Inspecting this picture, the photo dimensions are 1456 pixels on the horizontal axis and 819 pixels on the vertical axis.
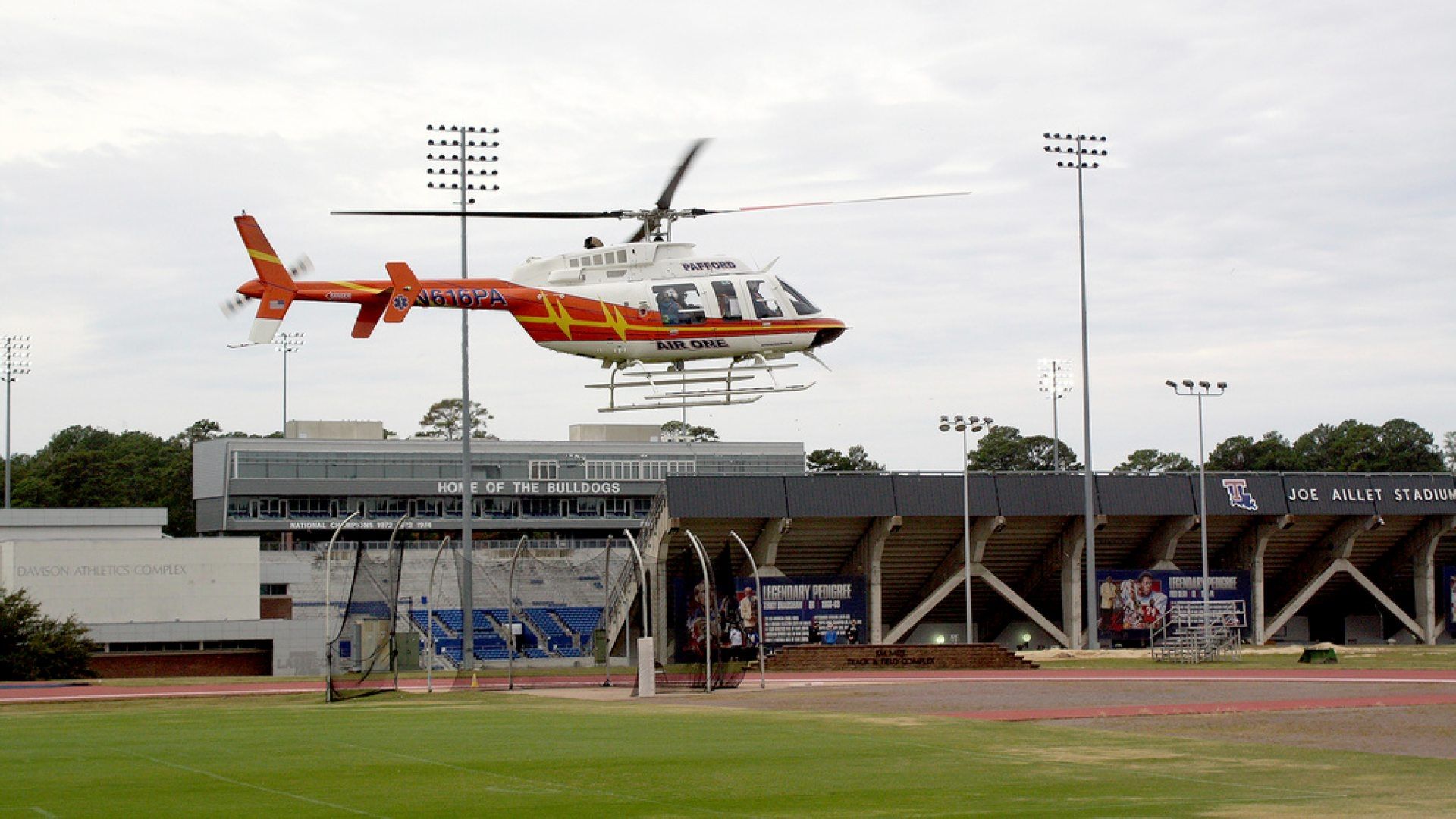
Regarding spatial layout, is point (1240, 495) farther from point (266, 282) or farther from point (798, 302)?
point (266, 282)

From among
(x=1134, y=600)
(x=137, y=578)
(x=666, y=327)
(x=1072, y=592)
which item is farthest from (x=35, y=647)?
(x=1134, y=600)

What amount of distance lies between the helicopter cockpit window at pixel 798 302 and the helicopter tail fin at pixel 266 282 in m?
10.8

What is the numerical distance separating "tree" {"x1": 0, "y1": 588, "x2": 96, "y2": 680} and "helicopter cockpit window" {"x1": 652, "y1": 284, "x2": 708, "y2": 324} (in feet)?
94.3

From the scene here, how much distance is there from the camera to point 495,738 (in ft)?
84.2

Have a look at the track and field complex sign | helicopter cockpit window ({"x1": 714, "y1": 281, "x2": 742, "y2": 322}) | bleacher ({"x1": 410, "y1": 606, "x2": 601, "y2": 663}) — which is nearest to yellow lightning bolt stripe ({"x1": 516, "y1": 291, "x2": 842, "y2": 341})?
helicopter cockpit window ({"x1": 714, "y1": 281, "x2": 742, "y2": 322})

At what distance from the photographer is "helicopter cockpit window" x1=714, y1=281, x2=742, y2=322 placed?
36.2 meters

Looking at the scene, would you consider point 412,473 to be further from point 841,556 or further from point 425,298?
point 425,298

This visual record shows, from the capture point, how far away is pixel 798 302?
122 feet

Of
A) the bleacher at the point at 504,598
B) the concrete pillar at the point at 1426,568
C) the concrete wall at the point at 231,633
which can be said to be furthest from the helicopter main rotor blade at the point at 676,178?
the concrete pillar at the point at 1426,568

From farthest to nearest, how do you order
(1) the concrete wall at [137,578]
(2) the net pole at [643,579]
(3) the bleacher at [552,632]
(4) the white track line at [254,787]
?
(3) the bleacher at [552,632]
(1) the concrete wall at [137,578]
(2) the net pole at [643,579]
(4) the white track line at [254,787]

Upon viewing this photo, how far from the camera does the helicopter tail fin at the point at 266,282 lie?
32969 millimetres

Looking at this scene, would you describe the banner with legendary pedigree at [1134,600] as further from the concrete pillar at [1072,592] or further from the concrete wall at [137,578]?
the concrete wall at [137,578]

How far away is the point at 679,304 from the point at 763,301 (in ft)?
6.74

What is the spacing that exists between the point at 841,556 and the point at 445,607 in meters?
19.1
